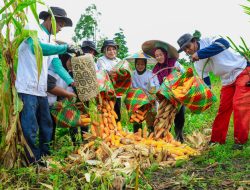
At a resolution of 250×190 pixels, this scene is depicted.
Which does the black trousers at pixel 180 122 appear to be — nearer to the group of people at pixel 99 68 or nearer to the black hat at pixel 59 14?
the group of people at pixel 99 68

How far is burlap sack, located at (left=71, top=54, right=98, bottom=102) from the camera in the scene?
3.64 meters

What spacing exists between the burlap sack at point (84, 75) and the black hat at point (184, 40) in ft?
3.97

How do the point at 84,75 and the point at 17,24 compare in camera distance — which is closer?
the point at 17,24

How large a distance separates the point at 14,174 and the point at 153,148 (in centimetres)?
136

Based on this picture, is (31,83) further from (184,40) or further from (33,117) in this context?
(184,40)

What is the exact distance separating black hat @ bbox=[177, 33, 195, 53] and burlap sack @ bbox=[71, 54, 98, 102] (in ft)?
3.97

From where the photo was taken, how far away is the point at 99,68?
452 centimetres

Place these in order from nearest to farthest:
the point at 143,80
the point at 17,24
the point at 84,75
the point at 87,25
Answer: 1. the point at 17,24
2. the point at 84,75
3. the point at 143,80
4. the point at 87,25

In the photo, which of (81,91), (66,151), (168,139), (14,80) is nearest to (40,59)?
(14,80)

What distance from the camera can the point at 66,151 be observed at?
372 centimetres

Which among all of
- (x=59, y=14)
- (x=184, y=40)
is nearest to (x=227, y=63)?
(x=184, y=40)

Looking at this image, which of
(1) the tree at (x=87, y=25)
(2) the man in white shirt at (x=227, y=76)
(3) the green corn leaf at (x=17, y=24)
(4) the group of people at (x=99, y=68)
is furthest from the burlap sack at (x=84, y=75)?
(1) the tree at (x=87, y=25)

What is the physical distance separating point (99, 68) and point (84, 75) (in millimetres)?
869

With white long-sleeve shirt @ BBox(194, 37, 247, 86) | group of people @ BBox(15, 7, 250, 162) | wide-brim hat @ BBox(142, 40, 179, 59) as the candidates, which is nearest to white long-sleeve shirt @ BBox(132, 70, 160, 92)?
group of people @ BBox(15, 7, 250, 162)
